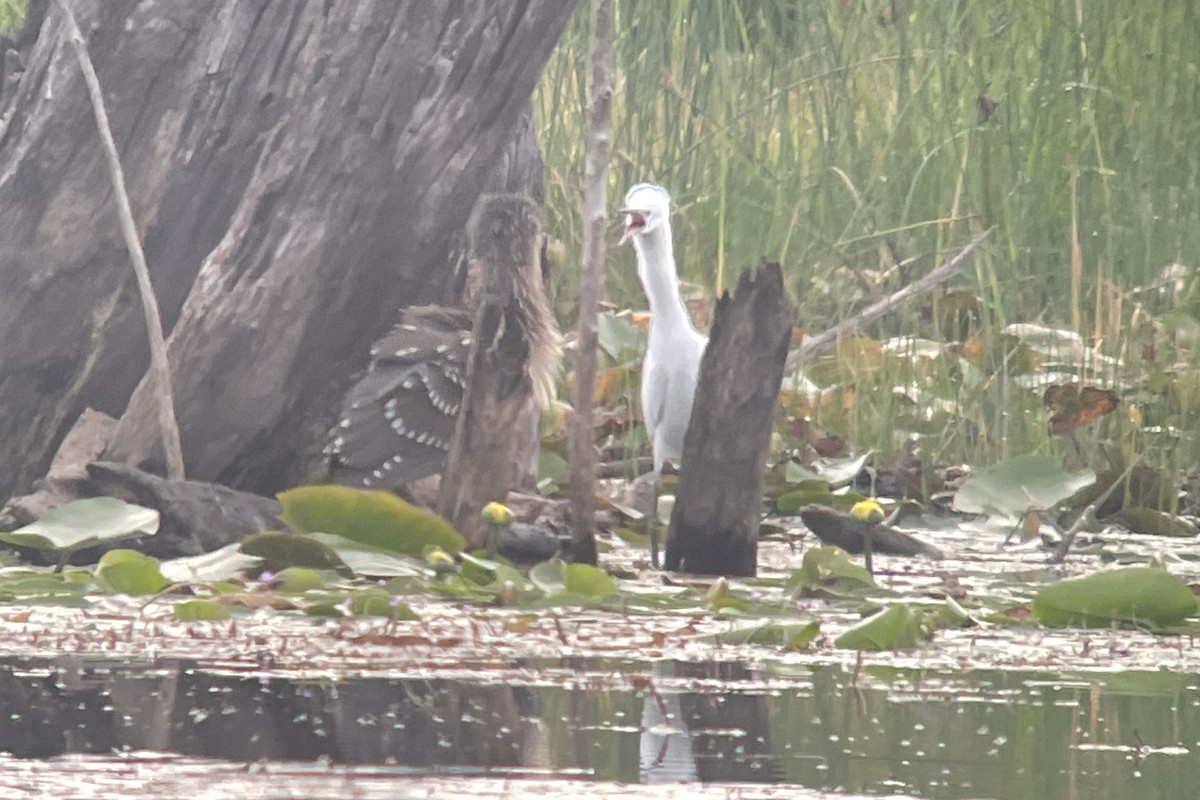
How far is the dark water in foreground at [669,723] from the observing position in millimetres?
2698

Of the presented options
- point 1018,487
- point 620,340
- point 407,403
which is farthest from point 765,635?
point 620,340

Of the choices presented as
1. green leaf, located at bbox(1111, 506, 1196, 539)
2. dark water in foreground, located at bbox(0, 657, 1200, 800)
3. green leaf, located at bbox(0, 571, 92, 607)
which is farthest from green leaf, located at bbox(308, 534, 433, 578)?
green leaf, located at bbox(1111, 506, 1196, 539)

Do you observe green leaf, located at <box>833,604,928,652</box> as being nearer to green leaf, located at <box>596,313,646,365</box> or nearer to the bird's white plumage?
the bird's white plumage

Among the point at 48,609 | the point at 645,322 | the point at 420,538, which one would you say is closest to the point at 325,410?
the point at 420,538

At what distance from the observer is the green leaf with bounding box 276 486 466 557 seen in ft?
14.7

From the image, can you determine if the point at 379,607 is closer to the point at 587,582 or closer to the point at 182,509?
the point at 587,582

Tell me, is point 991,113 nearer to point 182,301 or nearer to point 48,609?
point 182,301

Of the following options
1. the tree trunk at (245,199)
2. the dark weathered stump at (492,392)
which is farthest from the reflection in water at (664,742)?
the tree trunk at (245,199)

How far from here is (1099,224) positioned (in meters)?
7.48

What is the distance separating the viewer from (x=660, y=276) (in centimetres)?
594

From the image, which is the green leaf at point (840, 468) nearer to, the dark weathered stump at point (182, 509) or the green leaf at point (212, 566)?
the dark weathered stump at point (182, 509)

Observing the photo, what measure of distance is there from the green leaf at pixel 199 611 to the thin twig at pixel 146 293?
3.52 feet

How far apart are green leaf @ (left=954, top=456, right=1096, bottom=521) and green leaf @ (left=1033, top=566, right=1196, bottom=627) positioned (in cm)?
127

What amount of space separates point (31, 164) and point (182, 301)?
0.43 metres
